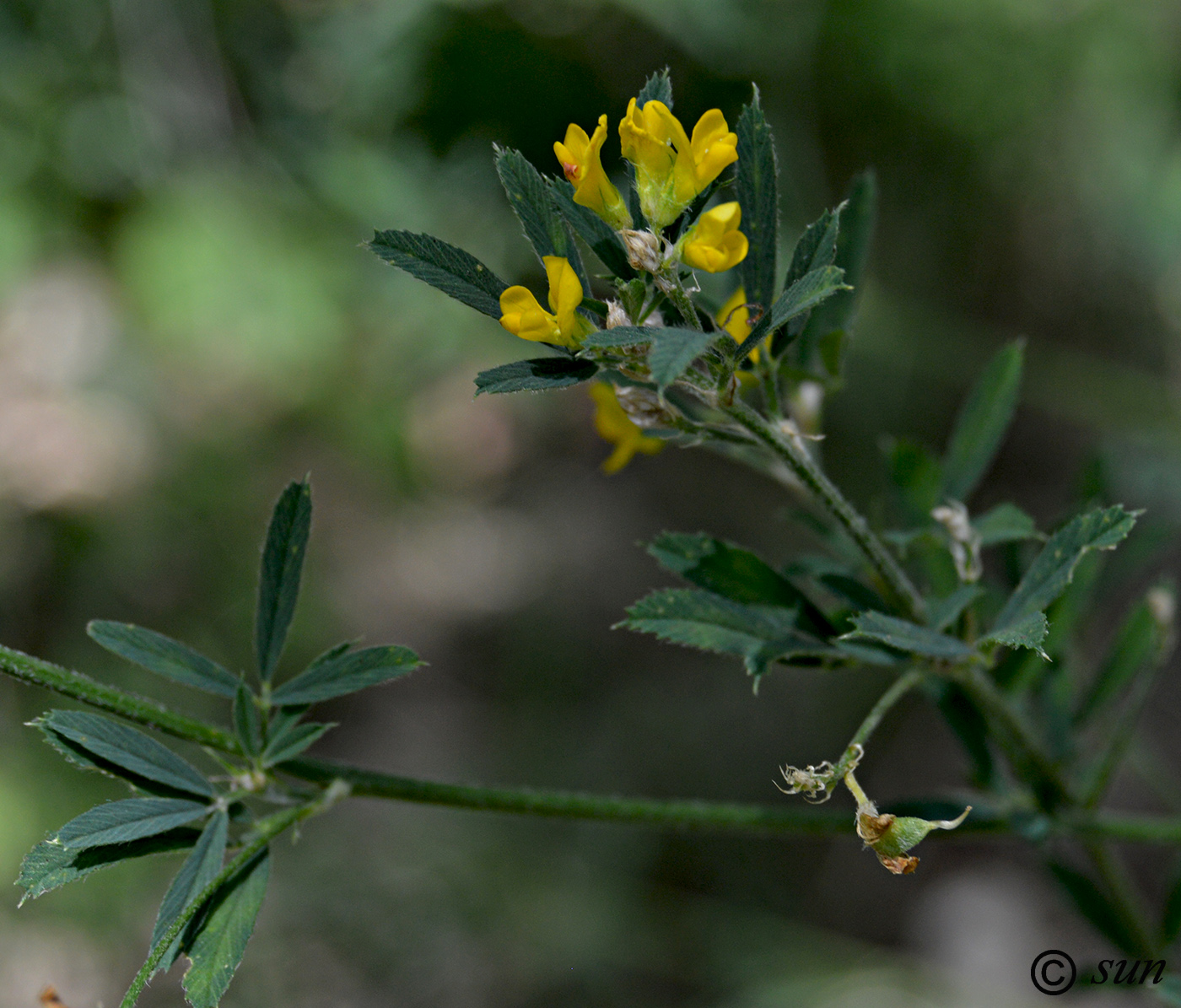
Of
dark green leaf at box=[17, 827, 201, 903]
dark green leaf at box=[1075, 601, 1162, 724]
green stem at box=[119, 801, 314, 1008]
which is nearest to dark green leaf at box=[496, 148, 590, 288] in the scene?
green stem at box=[119, 801, 314, 1008]

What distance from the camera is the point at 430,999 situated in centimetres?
333

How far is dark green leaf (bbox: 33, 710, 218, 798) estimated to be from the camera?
111cm

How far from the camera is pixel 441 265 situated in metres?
1.03

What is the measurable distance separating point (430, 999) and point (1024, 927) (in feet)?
6.75

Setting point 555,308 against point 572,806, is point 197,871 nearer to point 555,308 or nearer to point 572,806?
point 572,806

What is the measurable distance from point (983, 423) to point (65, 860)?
1363 millimetres

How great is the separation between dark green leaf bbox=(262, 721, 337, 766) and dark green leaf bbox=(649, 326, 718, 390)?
0.66 metres

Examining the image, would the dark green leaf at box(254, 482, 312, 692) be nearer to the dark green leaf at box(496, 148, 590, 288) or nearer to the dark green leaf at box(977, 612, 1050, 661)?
the dark green leaf at box(496, 148, 590, 288)

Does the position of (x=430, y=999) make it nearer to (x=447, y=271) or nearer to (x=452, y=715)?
(x=452, y=715)

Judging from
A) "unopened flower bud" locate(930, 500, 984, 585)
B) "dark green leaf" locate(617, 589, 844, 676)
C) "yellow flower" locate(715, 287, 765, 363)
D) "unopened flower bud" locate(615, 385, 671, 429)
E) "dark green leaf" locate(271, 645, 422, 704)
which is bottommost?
"dark green leaf" locate(271, 645, 422, 704)

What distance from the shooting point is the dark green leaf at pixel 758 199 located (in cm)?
108

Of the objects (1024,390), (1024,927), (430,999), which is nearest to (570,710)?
(430,999)

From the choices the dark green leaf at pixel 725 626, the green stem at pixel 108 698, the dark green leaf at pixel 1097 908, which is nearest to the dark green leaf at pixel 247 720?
the green stem at pixel 108 698

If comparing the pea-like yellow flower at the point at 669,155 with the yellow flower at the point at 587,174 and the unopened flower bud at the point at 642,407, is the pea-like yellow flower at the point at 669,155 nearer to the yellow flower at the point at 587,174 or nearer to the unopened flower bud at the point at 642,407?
the yellow flower at the point at 587,174
